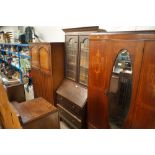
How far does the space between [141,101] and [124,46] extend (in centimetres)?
54

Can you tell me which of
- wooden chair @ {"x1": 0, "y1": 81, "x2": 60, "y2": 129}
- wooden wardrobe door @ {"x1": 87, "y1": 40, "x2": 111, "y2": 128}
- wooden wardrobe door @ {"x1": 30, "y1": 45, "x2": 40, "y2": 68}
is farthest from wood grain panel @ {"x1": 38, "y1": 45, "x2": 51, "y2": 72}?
wooden wardrobe door @ {"x1": 87, "y1": 40, "x2": 111, "y2": 128}

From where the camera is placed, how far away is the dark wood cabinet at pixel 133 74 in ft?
3.71

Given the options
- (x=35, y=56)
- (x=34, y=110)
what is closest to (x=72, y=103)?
(x=34, y=110)

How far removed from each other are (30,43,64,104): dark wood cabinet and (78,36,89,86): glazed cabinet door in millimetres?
454

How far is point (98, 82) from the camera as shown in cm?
167

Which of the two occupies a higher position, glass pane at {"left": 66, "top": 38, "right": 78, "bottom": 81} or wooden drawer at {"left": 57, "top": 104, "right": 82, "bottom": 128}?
glass pane at {"left": 66, "top": 38, "right": 78, "bottom": 81}

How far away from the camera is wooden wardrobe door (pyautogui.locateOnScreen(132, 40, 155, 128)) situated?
1101 mm

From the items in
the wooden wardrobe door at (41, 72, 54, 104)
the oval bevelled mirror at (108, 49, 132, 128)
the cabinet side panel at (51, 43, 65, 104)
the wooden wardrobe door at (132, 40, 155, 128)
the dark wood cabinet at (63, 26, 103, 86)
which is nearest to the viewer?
the wooden wardrobe door at (132, 40, 155, 128)

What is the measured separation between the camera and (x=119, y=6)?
0.61 m

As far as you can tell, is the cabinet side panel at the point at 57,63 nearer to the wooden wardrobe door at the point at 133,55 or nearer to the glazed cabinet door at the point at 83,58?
the glazed cabinet door at the point at 83,58

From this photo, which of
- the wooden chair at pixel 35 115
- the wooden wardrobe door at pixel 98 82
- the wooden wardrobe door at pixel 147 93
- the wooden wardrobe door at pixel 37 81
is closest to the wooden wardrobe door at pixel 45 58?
the wooden wardrobe door at pixel 37 81

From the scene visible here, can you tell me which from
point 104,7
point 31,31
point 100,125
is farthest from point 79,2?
point 31,31

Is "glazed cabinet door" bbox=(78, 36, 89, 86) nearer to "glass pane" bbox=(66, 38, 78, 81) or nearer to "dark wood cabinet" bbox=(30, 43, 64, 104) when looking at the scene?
"glass pane" bbox=(66, 38, 78, 81)
